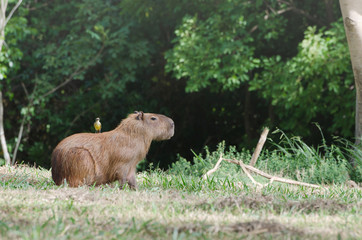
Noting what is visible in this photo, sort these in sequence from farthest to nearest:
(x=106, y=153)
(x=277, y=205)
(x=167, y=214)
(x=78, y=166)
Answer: (x=106, y=153), (x=78, y=166), (x=277, y=205), (x=167, y=214)

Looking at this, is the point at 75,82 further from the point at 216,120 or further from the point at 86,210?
the point at 86,210

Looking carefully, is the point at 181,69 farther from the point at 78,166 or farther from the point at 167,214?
the point at 167,214

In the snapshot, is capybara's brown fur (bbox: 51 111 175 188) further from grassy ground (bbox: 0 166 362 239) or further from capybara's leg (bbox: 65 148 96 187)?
grassy ground (bbox: 0 166 362 239)

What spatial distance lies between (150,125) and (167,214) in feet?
5.37

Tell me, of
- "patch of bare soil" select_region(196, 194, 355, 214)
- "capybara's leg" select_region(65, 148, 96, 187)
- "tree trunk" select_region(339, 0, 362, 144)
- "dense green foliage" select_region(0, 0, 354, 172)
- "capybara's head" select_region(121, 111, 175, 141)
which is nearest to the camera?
"patch of bare soil" select_region(196, 194, 355, 214)

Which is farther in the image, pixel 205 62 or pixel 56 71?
pixel 56 71

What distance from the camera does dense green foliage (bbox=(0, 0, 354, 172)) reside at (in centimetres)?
942

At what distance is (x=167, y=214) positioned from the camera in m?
3.86

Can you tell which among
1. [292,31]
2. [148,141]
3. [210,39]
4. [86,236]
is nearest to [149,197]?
[148,141]

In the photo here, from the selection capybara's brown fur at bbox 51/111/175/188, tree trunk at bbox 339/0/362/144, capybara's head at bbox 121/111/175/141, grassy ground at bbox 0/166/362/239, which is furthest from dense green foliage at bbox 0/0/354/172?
grassy ground at bbox 0/166/362/239

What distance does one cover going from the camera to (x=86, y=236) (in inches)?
124

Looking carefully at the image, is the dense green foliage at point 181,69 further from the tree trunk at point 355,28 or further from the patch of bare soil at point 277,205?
the patch of bare soil at point 277,205

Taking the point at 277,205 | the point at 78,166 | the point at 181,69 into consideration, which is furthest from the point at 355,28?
the point at 78,166

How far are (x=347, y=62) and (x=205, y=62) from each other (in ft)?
8.46
